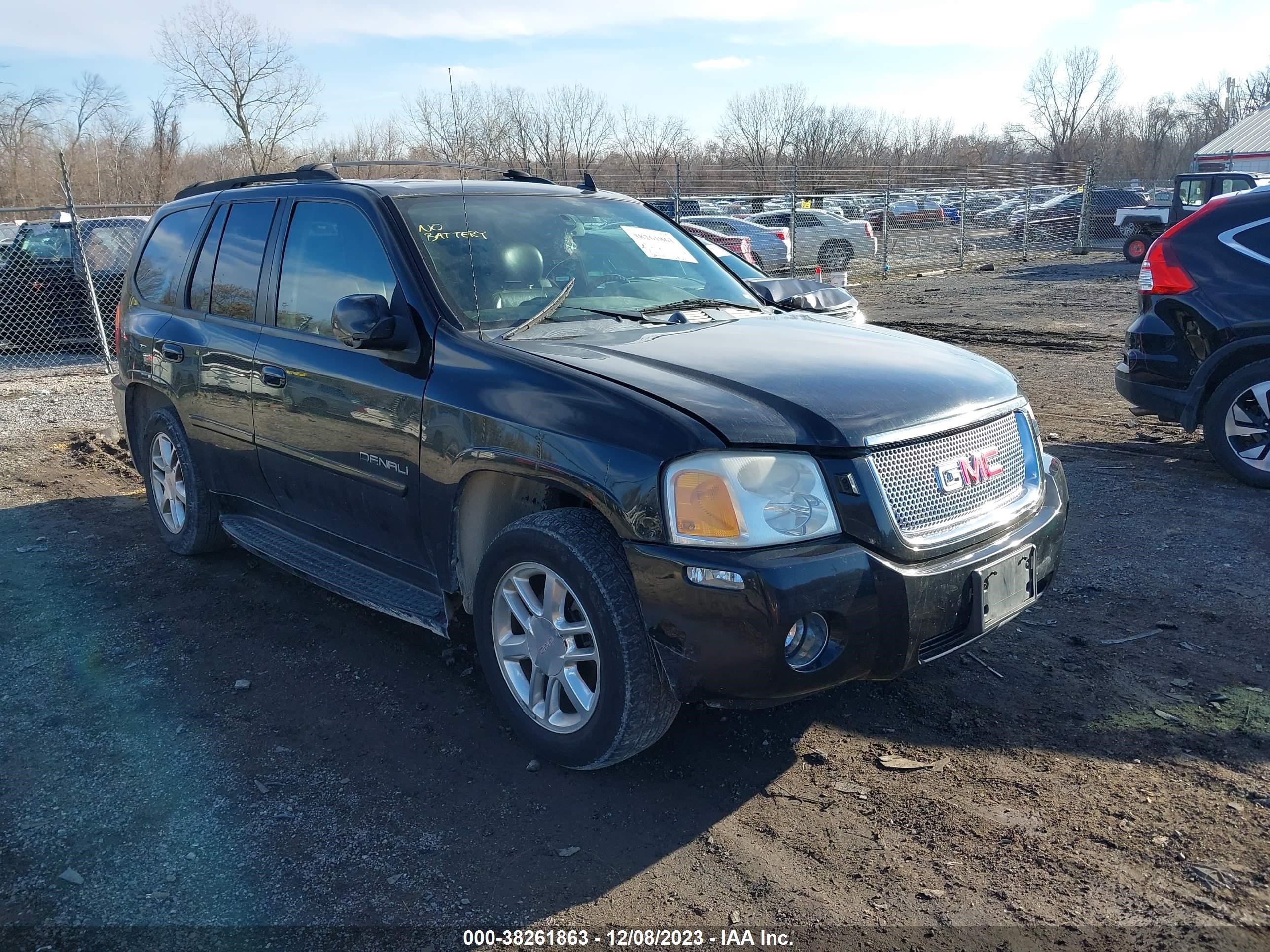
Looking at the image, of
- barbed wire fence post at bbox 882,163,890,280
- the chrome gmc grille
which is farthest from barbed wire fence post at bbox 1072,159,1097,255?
the chrome gmc grille

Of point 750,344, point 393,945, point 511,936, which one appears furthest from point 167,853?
point 750,344

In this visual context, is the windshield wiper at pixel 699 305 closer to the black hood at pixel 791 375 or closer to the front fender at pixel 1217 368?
the black hood at pixel 791 375

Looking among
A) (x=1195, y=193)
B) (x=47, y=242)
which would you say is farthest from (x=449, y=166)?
(x=1195, y=193)

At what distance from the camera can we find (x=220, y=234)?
4926 millimetres

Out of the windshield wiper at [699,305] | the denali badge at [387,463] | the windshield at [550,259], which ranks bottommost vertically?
the denali badge at [387,463]

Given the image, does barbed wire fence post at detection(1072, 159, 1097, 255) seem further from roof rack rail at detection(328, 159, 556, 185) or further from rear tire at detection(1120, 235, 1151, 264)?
roof rack rail at detection(328, 159, 556, 185)

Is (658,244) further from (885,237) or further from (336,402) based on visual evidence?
(885,237)

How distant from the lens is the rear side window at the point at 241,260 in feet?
15.0

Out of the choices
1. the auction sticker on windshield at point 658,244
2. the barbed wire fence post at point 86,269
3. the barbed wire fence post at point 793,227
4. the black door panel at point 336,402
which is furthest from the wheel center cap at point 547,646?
the barbed wire fence post at point 793,227

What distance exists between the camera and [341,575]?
411 cm

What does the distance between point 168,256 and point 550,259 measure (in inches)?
101

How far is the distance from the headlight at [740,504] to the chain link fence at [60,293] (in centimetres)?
1211

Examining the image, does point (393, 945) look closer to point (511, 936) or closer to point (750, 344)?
point (511, 936)

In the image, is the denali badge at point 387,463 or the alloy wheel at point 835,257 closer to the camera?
the denali badge at point 387,463
